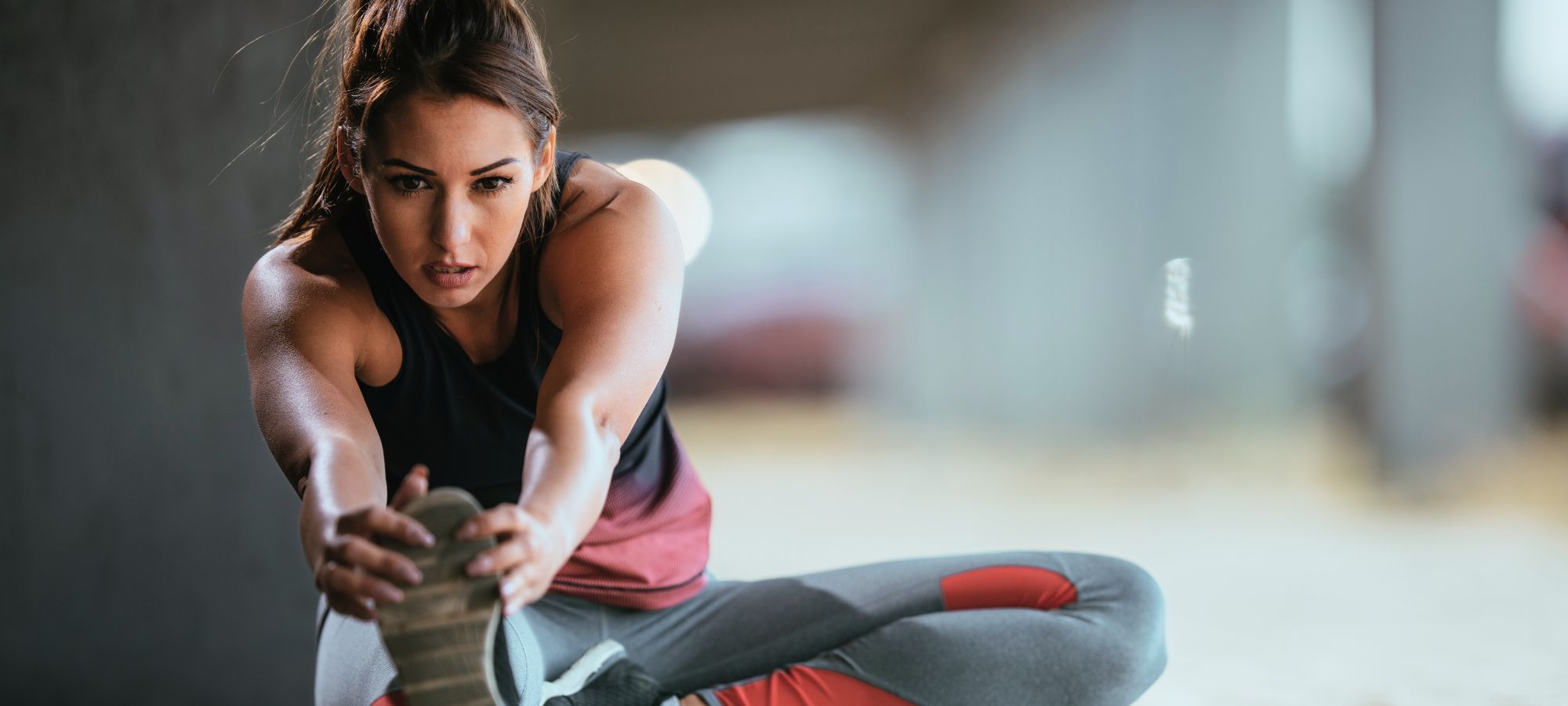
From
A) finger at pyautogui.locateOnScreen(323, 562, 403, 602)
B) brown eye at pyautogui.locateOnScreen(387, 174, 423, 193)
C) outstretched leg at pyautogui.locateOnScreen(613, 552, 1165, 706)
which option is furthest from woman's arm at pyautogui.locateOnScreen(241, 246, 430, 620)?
outstretched leg at pyautogui.locateOnScreen(613, 552, 1165, 706)

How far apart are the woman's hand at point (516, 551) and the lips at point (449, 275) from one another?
0.77ft

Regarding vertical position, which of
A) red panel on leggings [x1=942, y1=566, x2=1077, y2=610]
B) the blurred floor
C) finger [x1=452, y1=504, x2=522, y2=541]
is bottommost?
the blurred floor

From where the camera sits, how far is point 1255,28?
394cm

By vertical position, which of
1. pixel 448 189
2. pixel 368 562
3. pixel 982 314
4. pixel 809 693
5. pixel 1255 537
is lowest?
pixel 1255 537

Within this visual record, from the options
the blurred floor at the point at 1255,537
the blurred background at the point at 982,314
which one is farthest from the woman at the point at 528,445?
the blurred floor at the point at 1255,537

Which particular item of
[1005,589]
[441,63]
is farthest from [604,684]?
[441,63]

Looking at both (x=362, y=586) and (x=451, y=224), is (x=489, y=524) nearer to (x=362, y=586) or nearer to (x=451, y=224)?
(x=362, y=586)

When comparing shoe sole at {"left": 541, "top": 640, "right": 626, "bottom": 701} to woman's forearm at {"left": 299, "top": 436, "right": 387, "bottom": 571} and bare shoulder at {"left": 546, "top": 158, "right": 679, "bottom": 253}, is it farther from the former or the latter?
bare shoulder at {"left": 546, "top": 158, "right": 679, "bottom": 253}

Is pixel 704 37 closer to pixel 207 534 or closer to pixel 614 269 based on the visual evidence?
pixel 207 534

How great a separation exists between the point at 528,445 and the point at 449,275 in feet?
0.56

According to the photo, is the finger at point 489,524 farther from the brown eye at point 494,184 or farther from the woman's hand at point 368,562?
the brown eye at point 494,184

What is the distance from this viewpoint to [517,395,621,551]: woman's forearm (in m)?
0.70

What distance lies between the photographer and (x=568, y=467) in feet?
2.37

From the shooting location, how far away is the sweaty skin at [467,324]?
67cm
